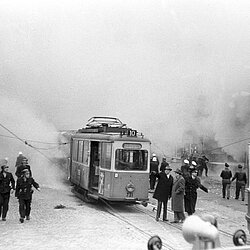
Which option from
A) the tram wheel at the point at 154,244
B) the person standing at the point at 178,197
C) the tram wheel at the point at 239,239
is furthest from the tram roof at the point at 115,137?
the tram wheel at the point at 154,244

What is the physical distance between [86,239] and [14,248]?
145cm

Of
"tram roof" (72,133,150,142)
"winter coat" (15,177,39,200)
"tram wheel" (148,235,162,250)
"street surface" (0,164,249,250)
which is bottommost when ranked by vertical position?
"street surface" (0,164,249,250)

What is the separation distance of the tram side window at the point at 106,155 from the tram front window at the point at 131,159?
0.84 ft

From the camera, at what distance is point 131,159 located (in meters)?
13.3

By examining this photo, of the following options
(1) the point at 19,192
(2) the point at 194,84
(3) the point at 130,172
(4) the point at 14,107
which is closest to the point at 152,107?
(2) the point at 194,84

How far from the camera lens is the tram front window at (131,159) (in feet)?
43.0

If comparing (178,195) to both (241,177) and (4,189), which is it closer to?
(4,189)

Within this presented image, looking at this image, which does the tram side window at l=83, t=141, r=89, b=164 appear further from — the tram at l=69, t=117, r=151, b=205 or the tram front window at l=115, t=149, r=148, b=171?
the tram front window at l=115, t=149, r=148, b=171

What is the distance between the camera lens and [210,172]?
26.0 m

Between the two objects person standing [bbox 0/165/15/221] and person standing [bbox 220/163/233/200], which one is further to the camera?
person standing [bbox 220/163/233/200]

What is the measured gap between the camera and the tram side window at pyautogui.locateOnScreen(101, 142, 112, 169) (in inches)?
522

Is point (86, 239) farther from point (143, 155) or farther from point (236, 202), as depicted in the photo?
point (236, 202)

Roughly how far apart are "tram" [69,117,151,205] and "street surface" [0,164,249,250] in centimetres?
49

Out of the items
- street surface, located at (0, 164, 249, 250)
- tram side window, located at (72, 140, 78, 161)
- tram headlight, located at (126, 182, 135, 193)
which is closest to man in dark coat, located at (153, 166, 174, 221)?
street surface, located at (0, 164, 249, 250)
